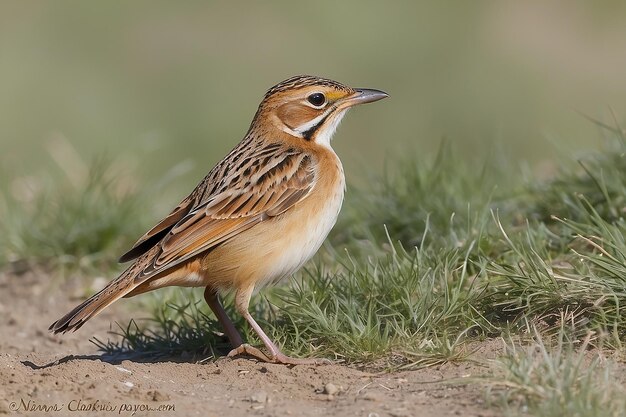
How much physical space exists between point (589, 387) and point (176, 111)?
1277cm

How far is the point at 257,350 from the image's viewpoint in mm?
7387

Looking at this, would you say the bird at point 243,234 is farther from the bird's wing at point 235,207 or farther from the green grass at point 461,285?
the green grass at point 461,285

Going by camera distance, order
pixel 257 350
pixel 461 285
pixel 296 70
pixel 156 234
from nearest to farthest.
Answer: pixel 257 350 < pixel 461 285 < pixel 156 234 < pixel 296 70

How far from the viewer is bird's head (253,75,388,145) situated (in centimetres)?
840

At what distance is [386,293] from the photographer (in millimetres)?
7562

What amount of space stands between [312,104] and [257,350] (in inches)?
78.6

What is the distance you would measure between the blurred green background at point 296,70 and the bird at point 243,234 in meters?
6.28

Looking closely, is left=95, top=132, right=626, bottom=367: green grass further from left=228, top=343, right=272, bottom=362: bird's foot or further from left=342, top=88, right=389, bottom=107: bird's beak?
left=342, top=88, right=389, bottom=107: bird's beak

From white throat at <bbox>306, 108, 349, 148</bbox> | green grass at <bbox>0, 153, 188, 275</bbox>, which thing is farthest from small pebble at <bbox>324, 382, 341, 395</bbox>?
green grass at <bbox>0, 153, 188, 275</bbox>

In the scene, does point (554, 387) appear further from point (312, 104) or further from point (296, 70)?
point (296, 70)

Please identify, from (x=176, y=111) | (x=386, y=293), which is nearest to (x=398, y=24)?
(x=176, y=111)

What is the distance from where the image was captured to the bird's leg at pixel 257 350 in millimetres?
7156

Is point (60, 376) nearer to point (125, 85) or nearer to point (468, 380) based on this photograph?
point (468, 380)

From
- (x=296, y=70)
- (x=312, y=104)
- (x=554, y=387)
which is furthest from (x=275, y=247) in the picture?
(x=296, y=70)
